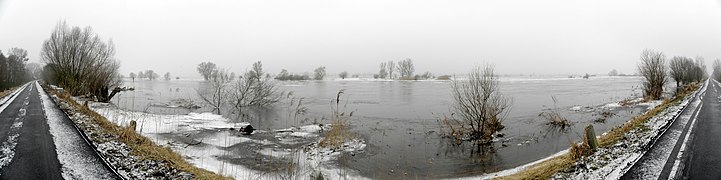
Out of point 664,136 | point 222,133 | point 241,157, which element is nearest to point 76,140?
point 241,157

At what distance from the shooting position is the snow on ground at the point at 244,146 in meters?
9.57

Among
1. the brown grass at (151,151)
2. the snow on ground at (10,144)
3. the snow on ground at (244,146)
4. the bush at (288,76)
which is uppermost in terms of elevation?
the bush at (288,76)

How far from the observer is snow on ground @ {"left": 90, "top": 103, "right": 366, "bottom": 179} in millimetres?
9570

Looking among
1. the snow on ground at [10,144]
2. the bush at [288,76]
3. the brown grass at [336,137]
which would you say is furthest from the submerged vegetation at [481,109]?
the bush at [288,76]

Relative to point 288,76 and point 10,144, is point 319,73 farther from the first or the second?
point 10,144

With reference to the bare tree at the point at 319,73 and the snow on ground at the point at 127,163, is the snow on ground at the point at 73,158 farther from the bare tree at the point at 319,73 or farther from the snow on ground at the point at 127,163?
the bare tree at the point at 319,73

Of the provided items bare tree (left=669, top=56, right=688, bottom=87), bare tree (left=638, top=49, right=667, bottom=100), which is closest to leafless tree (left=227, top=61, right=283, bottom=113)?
bare tree (left=638, top=49, right=667, bottom=100)

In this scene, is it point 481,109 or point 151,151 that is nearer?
point 151,151

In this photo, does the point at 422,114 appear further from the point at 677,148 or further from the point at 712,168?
the point at 712,168

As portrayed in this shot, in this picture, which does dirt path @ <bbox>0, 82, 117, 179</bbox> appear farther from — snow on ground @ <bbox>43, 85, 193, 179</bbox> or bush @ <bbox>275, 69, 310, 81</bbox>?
bush @ <bbox>275, 69, 310, 81</bbox>

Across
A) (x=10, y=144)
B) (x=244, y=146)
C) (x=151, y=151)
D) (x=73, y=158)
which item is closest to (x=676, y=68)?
(x=244, y=146)

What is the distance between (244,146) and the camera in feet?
42.1

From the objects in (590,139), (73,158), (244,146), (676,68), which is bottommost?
(244,146)

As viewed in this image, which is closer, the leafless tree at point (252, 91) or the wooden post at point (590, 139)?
the wooden post at point (590, 139)
